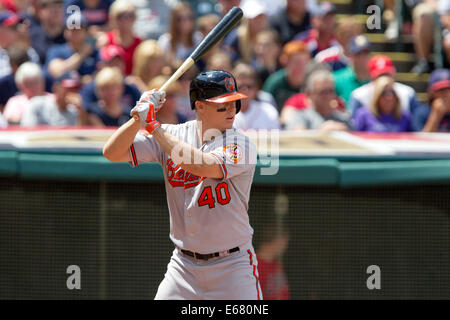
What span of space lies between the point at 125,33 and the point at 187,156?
4359 mm

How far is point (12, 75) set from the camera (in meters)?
7.33

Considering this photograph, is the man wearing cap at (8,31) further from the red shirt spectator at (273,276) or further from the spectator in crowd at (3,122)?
the red shirt spectator at (273,276)

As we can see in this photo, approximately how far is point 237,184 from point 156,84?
2.30 metres

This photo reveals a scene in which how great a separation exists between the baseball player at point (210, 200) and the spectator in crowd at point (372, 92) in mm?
3248

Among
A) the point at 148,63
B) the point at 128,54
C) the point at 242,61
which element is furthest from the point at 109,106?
the point at 242,61

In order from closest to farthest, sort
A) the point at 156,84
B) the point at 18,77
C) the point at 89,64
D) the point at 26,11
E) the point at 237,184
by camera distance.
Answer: the point at 237,184 → the point at 156,84 → the point at 18,77 → the point at 89,64 → the point at 26,11

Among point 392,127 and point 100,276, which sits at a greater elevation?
point 392,127

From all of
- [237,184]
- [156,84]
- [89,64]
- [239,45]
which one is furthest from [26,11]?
[237,184]

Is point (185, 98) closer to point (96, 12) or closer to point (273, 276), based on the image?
point (96, 12)

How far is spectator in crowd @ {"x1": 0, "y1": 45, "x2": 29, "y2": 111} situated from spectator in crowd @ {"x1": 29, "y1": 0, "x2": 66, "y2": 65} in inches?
14.3

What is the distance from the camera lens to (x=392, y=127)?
21.6 feet
